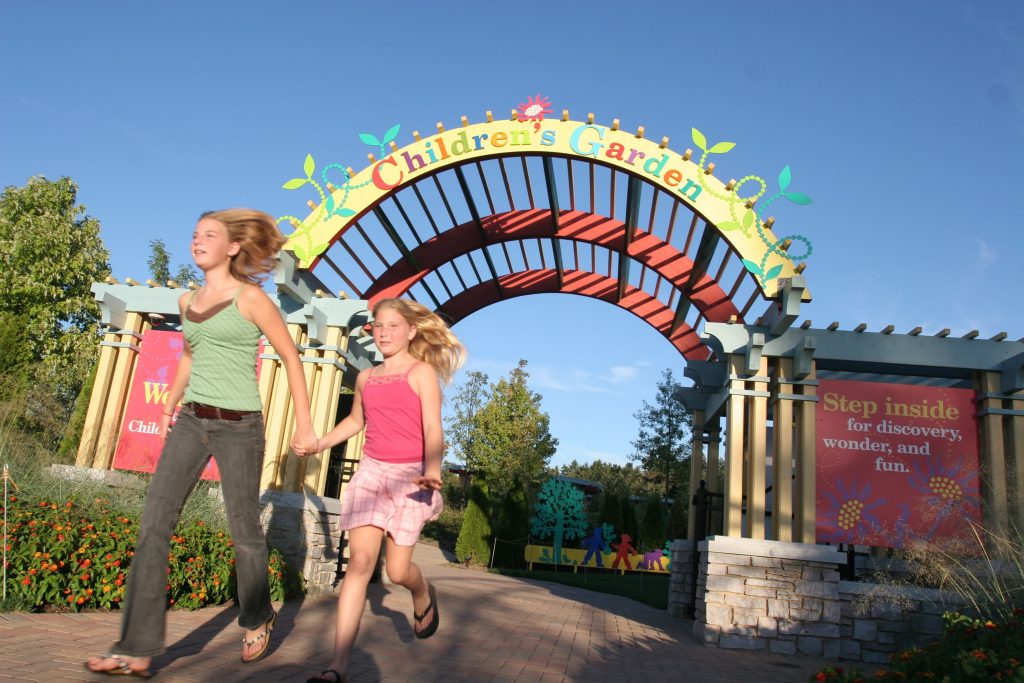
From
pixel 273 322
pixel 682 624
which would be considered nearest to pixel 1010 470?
pixel 682 624

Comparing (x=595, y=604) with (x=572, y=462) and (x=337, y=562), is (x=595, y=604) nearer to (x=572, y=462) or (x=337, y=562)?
(x=337, y=562)

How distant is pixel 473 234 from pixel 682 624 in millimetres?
5841

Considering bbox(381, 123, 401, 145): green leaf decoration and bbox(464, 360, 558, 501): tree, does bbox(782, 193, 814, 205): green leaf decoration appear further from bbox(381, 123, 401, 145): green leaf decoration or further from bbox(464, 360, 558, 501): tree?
bbox(464, 360, 558, 501): tree

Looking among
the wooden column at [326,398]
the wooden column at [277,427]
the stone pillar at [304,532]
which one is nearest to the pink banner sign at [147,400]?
the wooden column at [277,427]

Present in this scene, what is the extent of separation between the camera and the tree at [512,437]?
27.6 m

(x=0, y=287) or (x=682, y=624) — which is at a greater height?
(x=0, y=287)

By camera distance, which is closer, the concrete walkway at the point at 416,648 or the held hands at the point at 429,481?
the held hands at the point at 429,481

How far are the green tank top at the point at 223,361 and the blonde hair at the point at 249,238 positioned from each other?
21 cm

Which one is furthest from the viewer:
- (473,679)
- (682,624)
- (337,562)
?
(682,624)

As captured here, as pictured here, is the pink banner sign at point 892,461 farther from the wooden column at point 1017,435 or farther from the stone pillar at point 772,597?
the stone pillar at point 772,597

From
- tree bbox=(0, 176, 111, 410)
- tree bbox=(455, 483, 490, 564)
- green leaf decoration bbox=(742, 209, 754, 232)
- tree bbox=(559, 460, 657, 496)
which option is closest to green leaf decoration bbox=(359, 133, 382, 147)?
green leaf decoration bbox=(742, 209, 754, 232)

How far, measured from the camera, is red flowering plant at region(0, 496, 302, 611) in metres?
4.45

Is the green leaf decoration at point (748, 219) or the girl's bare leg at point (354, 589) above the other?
the green leaf decoration at point (748, 219)

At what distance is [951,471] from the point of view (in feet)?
→ 26.7
